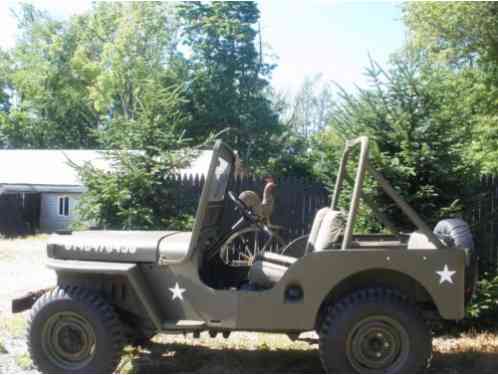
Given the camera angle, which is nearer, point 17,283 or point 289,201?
point 289,201

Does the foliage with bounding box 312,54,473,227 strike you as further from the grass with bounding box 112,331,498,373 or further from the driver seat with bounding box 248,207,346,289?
the driver seat with bounding box 248,207,346,289

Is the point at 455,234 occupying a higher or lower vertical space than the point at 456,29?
lower

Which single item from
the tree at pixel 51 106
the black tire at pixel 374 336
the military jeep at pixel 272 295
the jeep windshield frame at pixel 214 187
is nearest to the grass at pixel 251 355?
the black tire at pixel 374 336

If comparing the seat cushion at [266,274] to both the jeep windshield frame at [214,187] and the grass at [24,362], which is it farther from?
the grass at [24,362]

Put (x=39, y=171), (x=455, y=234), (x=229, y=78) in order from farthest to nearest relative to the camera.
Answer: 1. (x=229, y=78)
2. (x=39, y=171)
3. (x=455, y=234)

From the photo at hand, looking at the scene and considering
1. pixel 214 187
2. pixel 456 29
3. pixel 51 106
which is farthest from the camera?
pixel 51 106

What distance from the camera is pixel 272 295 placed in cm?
427

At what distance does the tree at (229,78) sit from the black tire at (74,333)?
23.5 metres

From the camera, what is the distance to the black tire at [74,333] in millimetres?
4371

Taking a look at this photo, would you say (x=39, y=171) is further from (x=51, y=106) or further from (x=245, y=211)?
(x=245, y=211)

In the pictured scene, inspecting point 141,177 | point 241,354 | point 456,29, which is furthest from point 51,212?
point 241,354

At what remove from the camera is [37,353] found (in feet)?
14.6

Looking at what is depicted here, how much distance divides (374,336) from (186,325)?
1.49 m

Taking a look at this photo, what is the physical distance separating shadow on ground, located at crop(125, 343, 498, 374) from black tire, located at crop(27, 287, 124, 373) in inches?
28.8
